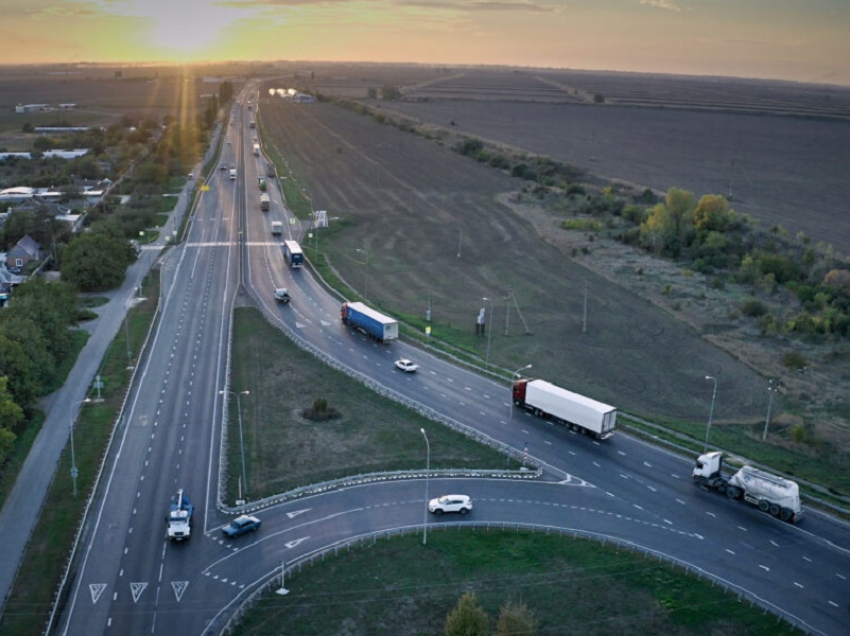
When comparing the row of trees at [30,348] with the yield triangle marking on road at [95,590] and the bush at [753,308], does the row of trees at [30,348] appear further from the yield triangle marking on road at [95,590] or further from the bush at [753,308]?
the bush at [753,308]

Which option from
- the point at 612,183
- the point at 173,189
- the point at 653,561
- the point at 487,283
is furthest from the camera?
the point at 612,183

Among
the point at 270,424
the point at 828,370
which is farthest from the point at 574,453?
the point at 828,370

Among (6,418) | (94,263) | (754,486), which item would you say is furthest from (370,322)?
(754,486)

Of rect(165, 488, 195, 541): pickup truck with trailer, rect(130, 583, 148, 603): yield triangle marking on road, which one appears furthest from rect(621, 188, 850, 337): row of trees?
rect(130, 583, 148, 603): yield triangle marking on road

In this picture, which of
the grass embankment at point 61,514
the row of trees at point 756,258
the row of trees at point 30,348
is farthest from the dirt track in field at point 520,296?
the row of trees at point 30,348

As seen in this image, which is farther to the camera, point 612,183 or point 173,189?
point 612,183

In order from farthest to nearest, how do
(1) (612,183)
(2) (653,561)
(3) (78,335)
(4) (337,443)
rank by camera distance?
(1) (612,183) < (3) (78,335) < (4) (337,443) < (2) (653,561)

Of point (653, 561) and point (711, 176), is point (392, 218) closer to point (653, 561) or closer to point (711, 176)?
point (711, 176)
